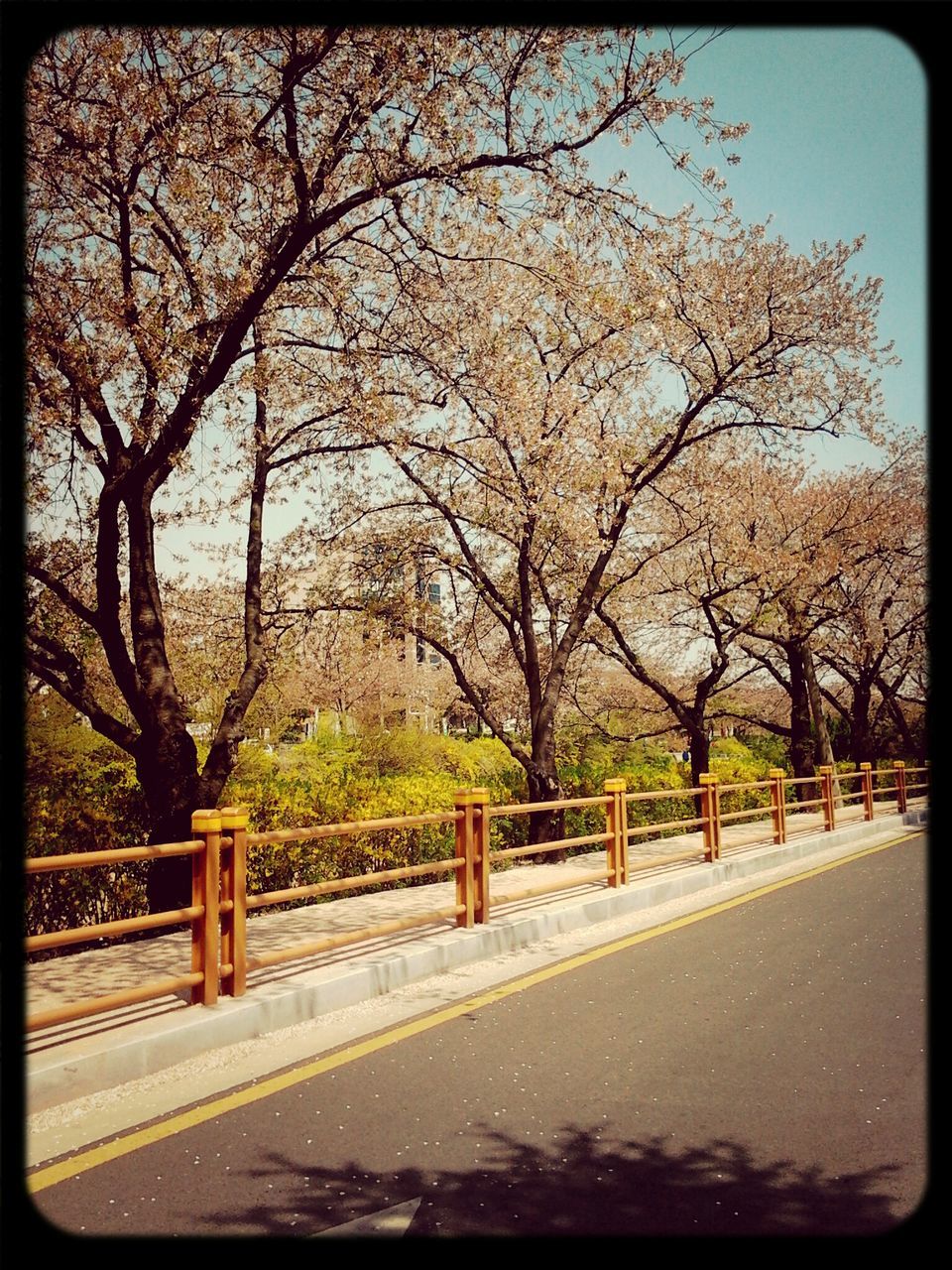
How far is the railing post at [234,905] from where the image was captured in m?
6.18

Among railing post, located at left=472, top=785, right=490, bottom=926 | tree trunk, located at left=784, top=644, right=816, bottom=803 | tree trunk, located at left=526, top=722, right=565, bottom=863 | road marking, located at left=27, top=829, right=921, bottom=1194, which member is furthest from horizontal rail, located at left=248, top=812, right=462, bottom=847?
tree trunk, located at left=784, top=644, right=816, bottom=803

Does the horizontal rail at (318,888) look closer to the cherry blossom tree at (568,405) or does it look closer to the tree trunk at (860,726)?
the cherry blossom tree at (568,405)

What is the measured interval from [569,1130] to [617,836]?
6.79 meters

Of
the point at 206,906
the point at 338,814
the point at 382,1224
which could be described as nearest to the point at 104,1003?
the point at 206,906

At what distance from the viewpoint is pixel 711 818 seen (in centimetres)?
1348

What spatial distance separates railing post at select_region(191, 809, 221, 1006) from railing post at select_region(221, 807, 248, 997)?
13 cm

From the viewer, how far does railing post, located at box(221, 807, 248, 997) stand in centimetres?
618

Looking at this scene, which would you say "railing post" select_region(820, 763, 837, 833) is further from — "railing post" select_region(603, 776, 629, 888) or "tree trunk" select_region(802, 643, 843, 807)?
"railing post" select_region(603, 776, 629, 888)

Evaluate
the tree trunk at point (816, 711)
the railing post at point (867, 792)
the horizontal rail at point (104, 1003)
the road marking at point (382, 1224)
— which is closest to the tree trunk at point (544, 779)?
the horizontal rail at point (104, 1003)

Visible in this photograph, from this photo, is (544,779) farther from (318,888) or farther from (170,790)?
(318,888)

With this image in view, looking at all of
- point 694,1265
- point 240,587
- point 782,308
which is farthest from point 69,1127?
point 782,308

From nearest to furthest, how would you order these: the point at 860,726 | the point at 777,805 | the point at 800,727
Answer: the point at 777,805 < the point at 800,727 < the point at 860,726

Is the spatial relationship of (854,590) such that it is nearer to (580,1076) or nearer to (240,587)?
(240,587)

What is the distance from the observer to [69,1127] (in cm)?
443
